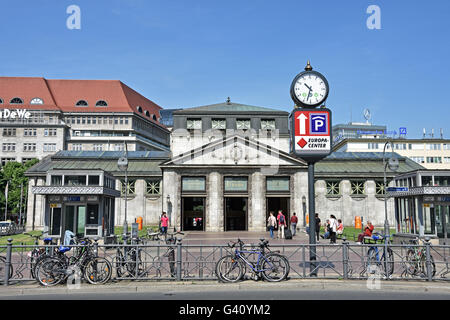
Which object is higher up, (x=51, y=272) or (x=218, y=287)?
(x=51, y=272)

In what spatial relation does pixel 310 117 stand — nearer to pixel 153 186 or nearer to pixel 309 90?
pixel 309 90

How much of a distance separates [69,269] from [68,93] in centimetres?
10329

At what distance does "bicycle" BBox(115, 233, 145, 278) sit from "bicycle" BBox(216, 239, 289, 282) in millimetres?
2806

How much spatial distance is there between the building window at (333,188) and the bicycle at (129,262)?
41.7m

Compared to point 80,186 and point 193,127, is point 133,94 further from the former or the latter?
point 80,186

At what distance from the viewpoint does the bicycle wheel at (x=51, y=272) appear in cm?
1268

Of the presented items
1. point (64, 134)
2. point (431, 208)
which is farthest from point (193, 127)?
point (64, 134)

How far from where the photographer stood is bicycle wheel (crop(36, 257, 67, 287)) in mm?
12680

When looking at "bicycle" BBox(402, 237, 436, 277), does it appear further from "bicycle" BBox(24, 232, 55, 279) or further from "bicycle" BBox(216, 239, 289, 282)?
"bicycle" BBox(24, 232, 55, 279)

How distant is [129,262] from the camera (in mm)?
13273

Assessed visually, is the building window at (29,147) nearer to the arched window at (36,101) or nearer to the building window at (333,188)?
the arched window at (36,101)

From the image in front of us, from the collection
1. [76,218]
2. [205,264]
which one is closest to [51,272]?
[205,264]

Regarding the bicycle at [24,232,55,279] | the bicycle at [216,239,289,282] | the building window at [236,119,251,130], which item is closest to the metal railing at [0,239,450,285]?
the bicycle at [24,232,55,279]
